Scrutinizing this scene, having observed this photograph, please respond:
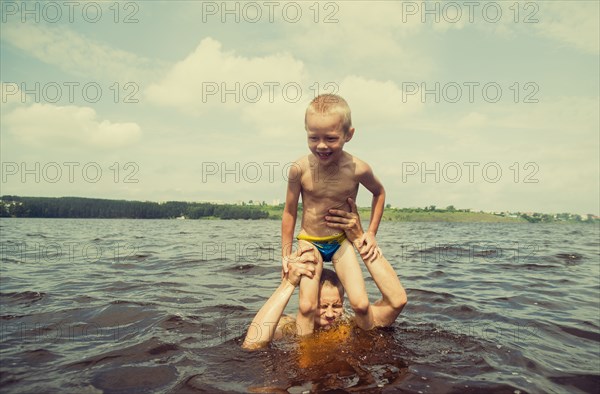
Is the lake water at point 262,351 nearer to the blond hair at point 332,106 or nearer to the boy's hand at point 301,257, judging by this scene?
the boy's hand at point 301,257

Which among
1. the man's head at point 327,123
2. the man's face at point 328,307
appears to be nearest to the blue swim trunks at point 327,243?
the man's face at point 328,307

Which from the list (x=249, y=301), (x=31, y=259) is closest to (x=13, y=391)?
(x=249, y=301)

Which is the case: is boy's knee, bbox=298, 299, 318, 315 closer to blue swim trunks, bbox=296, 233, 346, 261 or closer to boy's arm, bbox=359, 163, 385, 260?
blue swim trunks, bbox=296, 233, 346, 261

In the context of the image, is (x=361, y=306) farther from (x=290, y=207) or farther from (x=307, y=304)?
(x=290, y=207)

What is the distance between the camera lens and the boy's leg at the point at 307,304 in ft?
18.0

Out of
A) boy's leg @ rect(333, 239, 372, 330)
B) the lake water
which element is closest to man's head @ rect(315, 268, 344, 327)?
boy's leg @ rect(333, 239, 372, 330)

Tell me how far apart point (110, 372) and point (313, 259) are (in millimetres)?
2863

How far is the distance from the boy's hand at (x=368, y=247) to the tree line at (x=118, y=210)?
84073 millimetres

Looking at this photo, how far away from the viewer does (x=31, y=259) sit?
44.1ft

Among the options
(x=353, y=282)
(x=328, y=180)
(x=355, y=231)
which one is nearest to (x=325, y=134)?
(x=328, y=180)

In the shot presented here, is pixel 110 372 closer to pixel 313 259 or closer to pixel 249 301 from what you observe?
pixel 313 259

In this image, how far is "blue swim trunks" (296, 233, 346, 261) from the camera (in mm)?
6082

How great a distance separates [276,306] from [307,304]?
42 cm

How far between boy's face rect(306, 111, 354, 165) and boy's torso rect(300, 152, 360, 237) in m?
0.49
